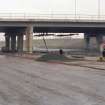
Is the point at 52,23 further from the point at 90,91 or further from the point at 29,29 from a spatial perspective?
the point at 90,91

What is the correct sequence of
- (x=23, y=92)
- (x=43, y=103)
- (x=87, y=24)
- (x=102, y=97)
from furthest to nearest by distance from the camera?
(x=87, y=24), (x=23, y=92), (x=102, y=97), (x=43, y=103)

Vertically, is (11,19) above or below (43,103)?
above

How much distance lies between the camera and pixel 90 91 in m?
16.8

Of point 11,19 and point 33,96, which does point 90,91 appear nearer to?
point 33,96

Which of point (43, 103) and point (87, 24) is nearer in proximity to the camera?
point (43, 103)

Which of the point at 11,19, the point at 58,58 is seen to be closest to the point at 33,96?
the point at 58,58

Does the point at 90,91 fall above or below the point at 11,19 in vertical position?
below

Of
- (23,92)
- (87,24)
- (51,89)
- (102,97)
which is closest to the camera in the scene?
(102,97)

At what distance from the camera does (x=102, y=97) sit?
14.8 metres

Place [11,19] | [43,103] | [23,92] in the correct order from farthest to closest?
[11,19]
[23,92]
[43,103]

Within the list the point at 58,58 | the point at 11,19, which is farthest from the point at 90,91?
the point at 11,19

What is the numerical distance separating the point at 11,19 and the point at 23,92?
7391 centimetres

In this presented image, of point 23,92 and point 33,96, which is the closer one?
point 33,96

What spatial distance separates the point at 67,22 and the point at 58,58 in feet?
134
